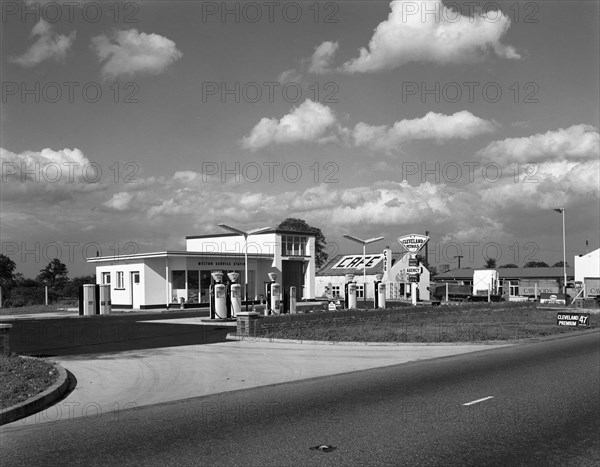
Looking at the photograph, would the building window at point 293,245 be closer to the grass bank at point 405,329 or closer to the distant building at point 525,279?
the grass bank at point 405,329

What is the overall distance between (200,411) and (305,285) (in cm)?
4513

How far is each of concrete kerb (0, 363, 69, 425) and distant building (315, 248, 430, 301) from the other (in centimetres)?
5015

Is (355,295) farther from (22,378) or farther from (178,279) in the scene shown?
(22,378)

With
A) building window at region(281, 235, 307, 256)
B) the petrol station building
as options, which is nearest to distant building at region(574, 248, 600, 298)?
building window at region(281, 235, 307, 256)

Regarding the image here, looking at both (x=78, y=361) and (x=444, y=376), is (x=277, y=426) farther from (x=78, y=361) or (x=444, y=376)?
(x=78, y=361)

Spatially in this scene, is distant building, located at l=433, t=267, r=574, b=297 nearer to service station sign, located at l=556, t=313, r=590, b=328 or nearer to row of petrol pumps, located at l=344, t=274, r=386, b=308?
row of petrol pumps, located at l=344, t=274, r=386, b=308

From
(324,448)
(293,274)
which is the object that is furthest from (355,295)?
(324,448)

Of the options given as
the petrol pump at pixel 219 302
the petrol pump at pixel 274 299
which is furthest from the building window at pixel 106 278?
the petrol pump at pixel 274 299

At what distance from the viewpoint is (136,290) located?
42.9 m

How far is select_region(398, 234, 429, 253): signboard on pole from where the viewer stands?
3891cm

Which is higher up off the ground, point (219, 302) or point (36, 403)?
point (219, 302)

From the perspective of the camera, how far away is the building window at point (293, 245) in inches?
2088

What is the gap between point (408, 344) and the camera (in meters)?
19.8

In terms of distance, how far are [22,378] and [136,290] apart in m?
32.4
